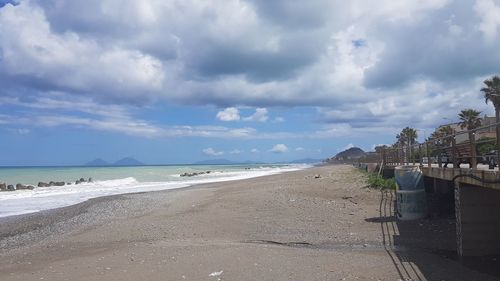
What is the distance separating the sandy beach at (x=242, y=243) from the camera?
33.4ft

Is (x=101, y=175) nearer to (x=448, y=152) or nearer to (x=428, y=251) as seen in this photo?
(x=448, y=152)

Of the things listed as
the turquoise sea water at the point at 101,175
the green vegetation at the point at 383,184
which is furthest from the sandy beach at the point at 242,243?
the turquoise sea water at the point at 101,175

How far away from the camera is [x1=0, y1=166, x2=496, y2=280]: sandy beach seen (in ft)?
33.4

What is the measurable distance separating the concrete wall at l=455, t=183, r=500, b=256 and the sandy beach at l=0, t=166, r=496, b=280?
647mm

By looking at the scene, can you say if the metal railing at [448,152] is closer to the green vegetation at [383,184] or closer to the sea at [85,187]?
the green vegetation at [383,184]

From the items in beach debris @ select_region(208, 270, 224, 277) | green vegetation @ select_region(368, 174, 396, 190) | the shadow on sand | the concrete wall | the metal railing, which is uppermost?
the metal railing

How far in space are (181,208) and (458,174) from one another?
13214mm

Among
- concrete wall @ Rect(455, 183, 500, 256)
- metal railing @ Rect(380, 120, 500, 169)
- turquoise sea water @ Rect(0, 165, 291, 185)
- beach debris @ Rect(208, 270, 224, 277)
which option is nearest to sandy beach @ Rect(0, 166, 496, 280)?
beach debris @ Rect(208, 270, 224, 277)

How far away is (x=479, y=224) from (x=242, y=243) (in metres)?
5.73

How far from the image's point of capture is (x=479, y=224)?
36.4 ft

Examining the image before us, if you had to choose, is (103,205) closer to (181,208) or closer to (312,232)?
(181,208)

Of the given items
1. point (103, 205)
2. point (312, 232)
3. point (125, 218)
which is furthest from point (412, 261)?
point (103, 205)

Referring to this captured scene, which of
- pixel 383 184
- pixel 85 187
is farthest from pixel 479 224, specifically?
pixel 85 187

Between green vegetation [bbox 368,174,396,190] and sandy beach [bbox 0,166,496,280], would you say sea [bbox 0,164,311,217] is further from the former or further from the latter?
green vegetation [bbox 368,174,396,190]
